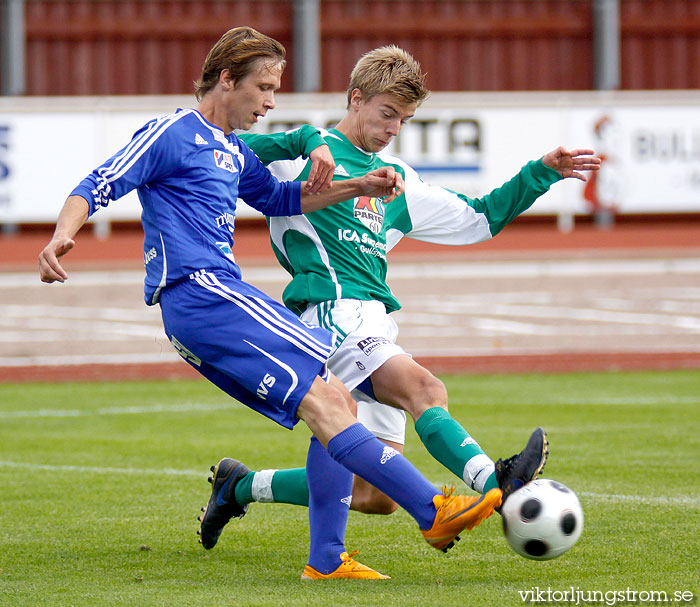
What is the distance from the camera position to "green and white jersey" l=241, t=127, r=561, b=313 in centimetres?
471

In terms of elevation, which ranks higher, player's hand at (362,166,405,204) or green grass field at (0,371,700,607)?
player's hand at (362,166,405,204)

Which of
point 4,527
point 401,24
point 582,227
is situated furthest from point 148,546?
point 401,24

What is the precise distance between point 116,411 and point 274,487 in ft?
17.0

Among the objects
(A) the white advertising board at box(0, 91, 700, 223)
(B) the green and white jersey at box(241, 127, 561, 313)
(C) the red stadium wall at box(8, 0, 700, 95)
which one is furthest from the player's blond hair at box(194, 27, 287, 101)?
(C) the red stadium wall at box(8, 0, 700, 95)

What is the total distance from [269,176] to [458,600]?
6.03ft

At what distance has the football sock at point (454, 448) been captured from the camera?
4207 millimetres

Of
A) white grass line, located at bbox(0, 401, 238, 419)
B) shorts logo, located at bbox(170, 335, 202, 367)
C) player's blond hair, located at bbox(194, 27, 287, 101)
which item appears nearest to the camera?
shorts logo, located at bbox(170, 335, 202, 367)

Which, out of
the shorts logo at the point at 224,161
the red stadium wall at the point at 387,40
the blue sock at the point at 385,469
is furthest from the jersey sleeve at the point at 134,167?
the red stadium wall at the point at 387,40

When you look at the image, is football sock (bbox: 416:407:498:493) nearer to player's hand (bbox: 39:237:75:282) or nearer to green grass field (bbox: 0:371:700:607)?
green grass field (bbox: 0:371:700:607)

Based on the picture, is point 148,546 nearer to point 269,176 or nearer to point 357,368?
point 357,368

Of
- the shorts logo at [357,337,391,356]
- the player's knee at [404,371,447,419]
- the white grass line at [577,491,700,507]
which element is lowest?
the white grass line at [577,491,700,507]

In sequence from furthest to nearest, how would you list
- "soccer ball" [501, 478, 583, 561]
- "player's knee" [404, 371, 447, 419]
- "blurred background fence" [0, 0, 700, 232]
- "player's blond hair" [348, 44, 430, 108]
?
"blurred background fence" [0, 0, 700, 232], "player's blond hair" [348, 44, 430, 108], "player's knee" [404, 371, 447, 419], "soccer ball" [501, 478, 583, 561]

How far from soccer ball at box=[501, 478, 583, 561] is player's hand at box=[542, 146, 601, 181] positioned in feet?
5.05

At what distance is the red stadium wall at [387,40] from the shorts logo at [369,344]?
18.1 m
